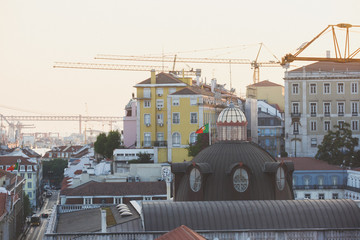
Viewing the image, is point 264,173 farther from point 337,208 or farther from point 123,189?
point 123,189

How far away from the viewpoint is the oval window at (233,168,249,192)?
46.8 meters

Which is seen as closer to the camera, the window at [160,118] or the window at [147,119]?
the window at [160,118]

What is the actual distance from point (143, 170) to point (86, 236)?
191ft

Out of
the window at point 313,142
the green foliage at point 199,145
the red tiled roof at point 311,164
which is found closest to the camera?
the red tiled roof at point 311,164

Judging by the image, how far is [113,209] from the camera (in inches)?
1905

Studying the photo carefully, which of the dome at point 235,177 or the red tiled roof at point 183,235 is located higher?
the dome at point 235,177

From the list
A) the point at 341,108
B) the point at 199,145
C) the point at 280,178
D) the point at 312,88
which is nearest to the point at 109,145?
the point at 199,145

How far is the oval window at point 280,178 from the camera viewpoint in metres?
47.1

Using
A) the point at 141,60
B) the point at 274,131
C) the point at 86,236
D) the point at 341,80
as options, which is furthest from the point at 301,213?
the point at 141,60

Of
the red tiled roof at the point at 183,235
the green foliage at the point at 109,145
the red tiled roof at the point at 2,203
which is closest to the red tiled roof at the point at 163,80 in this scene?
the green foliage at the point at 109,145

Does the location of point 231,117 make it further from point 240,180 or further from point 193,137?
point 193,137

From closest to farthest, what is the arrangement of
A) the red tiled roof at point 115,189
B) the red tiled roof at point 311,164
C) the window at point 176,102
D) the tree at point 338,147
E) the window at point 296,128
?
the red tiled roof at point 115,189 < the red tiled roof at point 311,164 < the tree at point 338,147 < the window at point 176,102 < the window at point 296,128

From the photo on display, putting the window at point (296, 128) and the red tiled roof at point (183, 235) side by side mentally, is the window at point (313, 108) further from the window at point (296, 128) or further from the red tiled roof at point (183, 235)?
the red tiled roof at point (183, 235)

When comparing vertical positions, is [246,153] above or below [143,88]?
below
